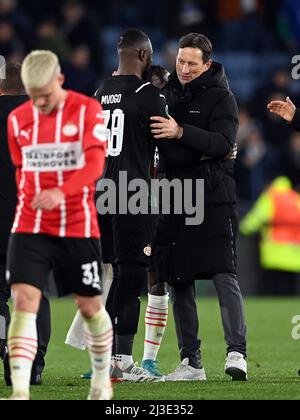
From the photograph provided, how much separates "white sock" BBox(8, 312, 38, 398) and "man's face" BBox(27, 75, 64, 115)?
1094mm

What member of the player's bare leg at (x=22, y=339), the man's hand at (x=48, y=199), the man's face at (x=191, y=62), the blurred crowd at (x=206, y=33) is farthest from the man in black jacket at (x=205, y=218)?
the blurred crowd at (x=206, y=33)

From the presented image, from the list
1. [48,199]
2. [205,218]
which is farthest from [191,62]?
[48,199]

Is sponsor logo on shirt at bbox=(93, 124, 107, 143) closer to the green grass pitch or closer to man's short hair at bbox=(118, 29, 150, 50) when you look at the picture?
the green grass pitch

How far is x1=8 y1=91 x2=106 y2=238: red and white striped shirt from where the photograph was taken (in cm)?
680

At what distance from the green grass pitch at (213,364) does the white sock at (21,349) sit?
0.68 metres

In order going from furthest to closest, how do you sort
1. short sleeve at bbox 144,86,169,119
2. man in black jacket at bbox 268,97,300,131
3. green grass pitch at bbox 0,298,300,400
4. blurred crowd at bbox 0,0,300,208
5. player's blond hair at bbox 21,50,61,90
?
1. blurred crowd at bbox 0,0,300,208
2. man in black jacket at bbox 268,97,300,131
3. short sleeve at bbox 144,86,169,119
4. green grass pitch at bbox 0,298,300,400
5. player's blond hair at bbox 21,50,61,90

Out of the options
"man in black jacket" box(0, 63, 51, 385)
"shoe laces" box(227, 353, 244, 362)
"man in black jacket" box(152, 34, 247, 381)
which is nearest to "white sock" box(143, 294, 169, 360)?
"man in black jacket" box(152, 34, 247, 381)

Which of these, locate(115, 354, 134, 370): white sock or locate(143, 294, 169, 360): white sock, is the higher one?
locate(143, 294, 169, 360): white sock

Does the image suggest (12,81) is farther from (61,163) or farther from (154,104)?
(61,163)

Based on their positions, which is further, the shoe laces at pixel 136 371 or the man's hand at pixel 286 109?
the man's hand at pixel 286 109

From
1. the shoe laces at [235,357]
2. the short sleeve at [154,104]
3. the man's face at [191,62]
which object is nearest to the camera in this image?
the short sleeve at [154,104]

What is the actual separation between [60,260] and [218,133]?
2.06 metres

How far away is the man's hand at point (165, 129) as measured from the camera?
326 inches

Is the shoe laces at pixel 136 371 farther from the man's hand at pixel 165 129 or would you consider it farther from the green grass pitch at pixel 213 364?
the man's hand at pixel 165 129
